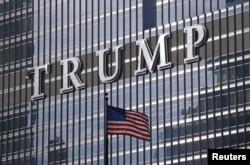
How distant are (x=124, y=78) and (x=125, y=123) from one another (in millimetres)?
112164

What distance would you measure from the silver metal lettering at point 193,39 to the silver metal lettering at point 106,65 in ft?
45.1

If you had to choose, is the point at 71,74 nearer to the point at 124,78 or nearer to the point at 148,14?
the point at 124,78

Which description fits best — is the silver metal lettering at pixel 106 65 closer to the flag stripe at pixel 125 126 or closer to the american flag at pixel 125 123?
the american flag at pixel 125 123

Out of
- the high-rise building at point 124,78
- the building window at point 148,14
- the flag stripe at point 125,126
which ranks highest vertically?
the building window at point 148,14

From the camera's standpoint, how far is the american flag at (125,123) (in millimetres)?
66438

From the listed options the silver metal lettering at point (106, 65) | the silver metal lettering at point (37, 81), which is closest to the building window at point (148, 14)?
the silver metal lettering at point (106, 65)

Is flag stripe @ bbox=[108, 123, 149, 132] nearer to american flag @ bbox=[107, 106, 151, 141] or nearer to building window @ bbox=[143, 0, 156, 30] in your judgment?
american flag @ bbox=[107, 106, 151, 141]

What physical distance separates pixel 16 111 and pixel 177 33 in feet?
117

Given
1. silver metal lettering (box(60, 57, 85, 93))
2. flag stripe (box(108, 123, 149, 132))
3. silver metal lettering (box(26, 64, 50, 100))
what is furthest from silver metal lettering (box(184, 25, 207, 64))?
flag stripe (box(108, 123, 149, 132))

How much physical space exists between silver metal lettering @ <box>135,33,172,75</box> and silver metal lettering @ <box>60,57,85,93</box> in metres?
12.2

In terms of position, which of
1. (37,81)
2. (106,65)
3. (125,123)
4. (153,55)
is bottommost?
(125,123)

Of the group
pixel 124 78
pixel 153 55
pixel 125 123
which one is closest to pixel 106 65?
pixel 124 78

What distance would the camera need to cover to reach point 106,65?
184m

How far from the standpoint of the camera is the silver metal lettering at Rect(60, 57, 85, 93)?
187250mm
